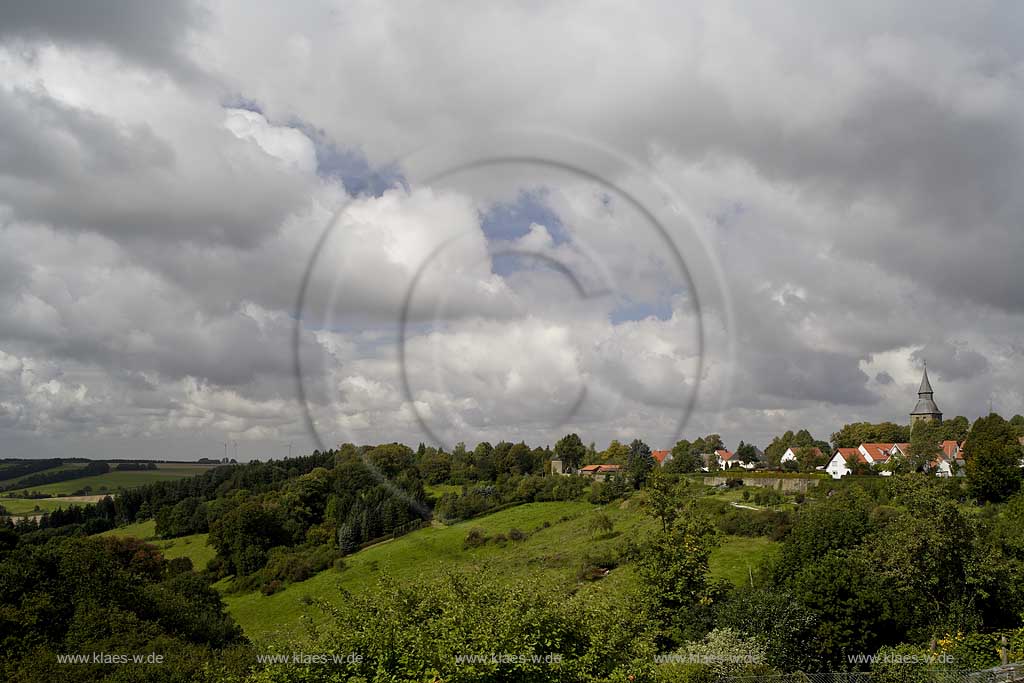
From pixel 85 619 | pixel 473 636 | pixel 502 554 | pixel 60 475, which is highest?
pixel 473 636

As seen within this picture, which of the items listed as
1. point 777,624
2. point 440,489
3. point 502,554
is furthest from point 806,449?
point 777,624

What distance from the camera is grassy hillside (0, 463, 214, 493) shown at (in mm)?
124500

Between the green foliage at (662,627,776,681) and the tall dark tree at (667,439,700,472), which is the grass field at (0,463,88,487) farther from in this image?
the green foliage at (662,627,776,681)

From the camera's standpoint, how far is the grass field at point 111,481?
12431 cm

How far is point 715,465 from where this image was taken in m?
105

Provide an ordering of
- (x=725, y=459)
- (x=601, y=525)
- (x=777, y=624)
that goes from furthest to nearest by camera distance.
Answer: (x=725, y=459), (x=601, y=525), (x=777, y=624)

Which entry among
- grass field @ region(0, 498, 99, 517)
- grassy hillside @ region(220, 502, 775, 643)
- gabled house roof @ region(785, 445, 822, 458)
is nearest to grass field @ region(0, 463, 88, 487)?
grass field @ region(0, 498, 99, 517)

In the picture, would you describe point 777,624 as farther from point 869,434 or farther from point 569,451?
point 869,434

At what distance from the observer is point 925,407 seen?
11481 cm

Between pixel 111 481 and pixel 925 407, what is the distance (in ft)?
514

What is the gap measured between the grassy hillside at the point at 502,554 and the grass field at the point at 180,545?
8.53 m

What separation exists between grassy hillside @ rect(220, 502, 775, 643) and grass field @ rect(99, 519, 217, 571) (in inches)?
336

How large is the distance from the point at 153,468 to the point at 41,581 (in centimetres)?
16602

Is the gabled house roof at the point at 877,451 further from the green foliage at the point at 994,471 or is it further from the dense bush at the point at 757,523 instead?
the dense bush at the point at 757,523
